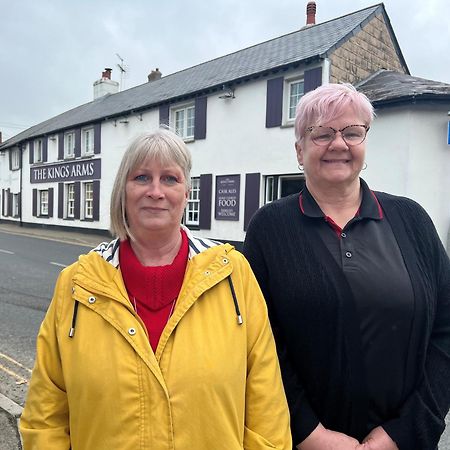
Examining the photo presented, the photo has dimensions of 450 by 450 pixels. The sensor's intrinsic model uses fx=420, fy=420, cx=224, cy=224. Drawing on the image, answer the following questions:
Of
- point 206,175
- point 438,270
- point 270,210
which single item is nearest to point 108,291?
point 270,210

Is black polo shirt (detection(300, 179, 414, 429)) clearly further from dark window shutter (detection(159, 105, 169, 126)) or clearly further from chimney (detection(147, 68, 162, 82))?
chimney (detection(147, 68, 162, 82))

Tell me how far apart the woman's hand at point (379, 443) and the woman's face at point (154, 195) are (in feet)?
3.46

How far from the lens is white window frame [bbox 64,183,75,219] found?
67.5 ft

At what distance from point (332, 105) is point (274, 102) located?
1086cm

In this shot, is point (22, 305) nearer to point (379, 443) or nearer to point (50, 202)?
point (379, 443)

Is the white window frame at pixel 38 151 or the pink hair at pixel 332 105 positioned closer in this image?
the pink hair at pixel 332 105

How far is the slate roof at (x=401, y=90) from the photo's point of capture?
9.21m

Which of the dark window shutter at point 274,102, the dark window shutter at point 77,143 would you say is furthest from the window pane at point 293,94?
the dark window shutter at point 77,143

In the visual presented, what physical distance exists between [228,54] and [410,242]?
16.8m

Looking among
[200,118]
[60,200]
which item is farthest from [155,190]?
[60,200]

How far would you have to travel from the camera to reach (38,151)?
23.5 metres

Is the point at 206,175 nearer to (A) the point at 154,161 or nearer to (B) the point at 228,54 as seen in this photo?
(B) the point at 228,54

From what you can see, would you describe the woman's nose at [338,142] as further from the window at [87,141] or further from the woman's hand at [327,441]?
the window at [87,141]

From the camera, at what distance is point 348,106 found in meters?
1.58
